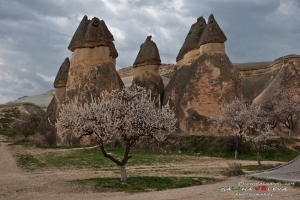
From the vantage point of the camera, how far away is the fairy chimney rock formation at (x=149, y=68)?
34.4 metres

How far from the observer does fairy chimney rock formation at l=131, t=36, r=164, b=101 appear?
34406mm

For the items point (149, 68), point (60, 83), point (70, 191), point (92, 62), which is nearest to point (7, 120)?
point (60, 83)

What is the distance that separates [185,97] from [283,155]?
937 cm

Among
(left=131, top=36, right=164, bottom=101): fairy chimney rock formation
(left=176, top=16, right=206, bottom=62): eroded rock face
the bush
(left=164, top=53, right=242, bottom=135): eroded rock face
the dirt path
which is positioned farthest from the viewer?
(left=131, top=36, right=164, bottom=101): fairy chimney rock formation

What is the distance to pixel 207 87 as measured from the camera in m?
28.2

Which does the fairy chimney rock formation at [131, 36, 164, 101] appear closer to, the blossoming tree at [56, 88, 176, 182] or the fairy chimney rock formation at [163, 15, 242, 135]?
the fairy chimney rock formation at [163, 15, 242, 135]

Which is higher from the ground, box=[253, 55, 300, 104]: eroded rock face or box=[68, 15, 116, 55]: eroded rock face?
box=[68, 15, 116, 55]: eroded rock face

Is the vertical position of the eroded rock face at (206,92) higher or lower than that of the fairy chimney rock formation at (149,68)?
lower

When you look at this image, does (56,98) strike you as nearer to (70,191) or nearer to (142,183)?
(142,183)

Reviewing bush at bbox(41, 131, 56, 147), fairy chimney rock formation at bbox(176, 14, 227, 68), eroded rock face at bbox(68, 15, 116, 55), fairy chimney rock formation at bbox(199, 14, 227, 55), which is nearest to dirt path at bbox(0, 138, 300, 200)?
bush at bbox(41, 131, 56, 147)

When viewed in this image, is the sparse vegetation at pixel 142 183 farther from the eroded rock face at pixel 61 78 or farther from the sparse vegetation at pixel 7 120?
the sparse vegetation at pixel 7 120

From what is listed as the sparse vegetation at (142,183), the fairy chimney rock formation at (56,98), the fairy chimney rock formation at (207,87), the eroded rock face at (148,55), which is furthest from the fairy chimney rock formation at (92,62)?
the sparse vegetation at (142,183)

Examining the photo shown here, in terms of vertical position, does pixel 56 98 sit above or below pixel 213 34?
below

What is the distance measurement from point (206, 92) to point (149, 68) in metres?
8.22
